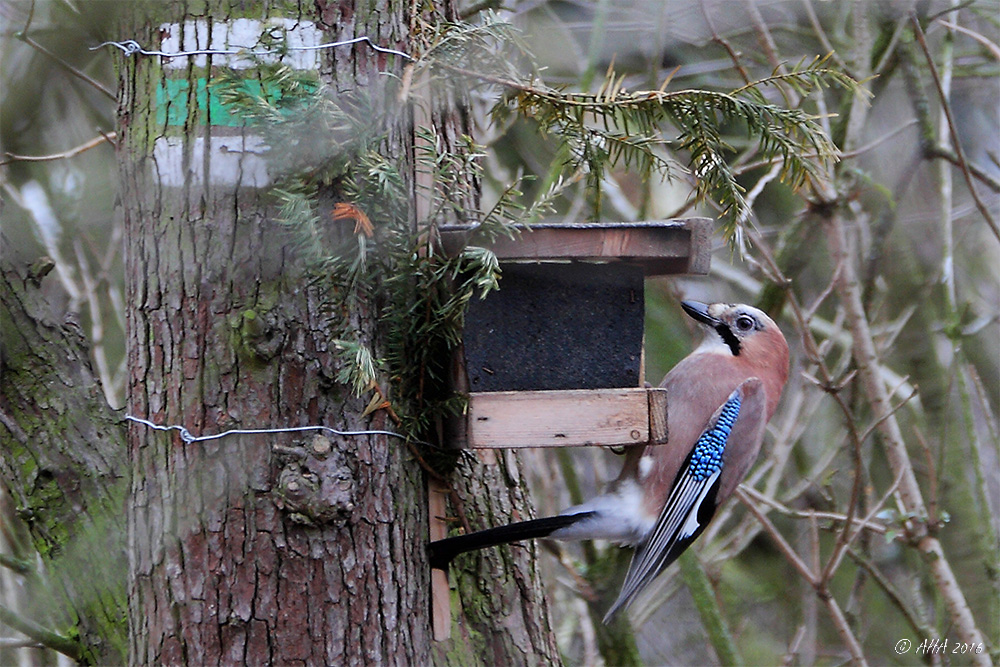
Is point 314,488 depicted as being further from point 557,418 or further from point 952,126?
point 952,126

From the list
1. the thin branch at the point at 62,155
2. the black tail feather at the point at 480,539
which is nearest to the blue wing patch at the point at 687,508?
the black tail feather at the point at 480,539

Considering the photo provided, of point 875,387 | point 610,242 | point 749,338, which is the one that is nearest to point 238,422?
point 610,242

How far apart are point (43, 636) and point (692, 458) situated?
6.19ft

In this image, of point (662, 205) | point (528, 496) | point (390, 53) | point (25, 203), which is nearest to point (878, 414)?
point (528, 496)

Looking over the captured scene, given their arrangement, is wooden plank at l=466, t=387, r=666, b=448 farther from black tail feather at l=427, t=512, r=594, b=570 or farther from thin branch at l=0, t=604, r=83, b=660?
thin branch at l=0, t=604, r=83, b=660

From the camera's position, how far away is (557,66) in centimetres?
476

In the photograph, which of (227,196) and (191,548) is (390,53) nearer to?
(227,196)

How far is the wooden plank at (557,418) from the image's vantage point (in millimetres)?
2133

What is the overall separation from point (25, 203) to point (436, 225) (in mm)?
2517

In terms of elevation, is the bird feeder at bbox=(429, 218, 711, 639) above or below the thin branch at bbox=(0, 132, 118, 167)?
below

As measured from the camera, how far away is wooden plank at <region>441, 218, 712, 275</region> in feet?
6.73

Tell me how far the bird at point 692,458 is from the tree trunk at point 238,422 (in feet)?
2.58

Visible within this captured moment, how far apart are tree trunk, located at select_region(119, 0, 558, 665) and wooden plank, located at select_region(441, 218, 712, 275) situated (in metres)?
0.37

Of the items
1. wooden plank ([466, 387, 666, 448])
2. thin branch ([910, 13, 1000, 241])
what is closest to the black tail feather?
wooden plank ([466, 387, 666, 448])
